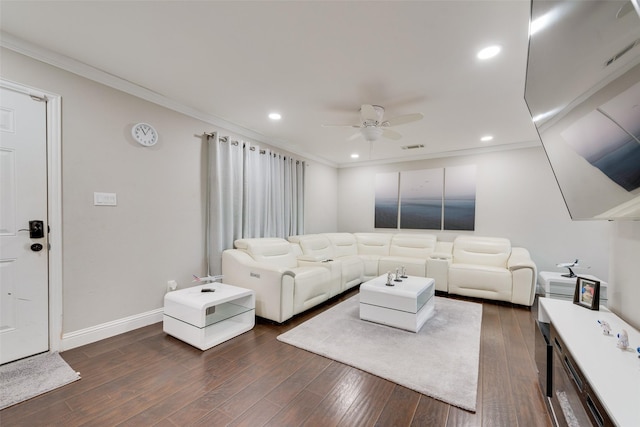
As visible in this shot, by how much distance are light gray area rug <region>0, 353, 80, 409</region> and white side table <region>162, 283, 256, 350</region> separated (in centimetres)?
74

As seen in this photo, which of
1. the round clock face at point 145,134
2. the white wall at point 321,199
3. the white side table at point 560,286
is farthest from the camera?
the white wall at point 321,199

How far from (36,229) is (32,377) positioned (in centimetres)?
110

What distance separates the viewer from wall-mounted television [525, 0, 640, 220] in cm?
73

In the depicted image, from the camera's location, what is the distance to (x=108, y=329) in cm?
251

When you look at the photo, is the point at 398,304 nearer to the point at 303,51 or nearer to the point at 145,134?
the point at 303,51

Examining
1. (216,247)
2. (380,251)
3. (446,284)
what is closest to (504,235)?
(446,284)

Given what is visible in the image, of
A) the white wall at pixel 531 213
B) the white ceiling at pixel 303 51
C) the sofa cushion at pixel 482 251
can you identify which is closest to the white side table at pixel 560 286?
the sofa cushion at pixel 482 251

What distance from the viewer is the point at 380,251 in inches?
204

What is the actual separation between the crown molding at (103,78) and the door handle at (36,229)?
1.32 meters

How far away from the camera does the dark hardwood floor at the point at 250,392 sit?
1.54 metres

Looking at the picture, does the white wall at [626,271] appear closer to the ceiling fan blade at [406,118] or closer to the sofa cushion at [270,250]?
the ceiling fan blade at [406,118]

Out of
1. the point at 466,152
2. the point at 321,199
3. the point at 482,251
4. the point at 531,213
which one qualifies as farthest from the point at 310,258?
the point at 531,213

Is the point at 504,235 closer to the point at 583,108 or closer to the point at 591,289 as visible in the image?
the point at 591,289

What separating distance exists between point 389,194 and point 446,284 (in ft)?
7.18
